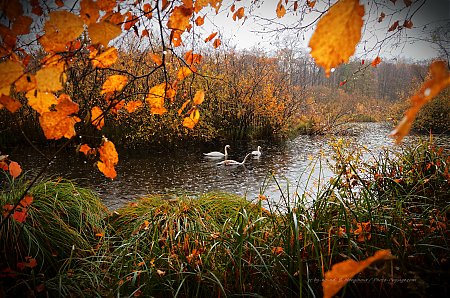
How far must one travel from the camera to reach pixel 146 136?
9.23 meters

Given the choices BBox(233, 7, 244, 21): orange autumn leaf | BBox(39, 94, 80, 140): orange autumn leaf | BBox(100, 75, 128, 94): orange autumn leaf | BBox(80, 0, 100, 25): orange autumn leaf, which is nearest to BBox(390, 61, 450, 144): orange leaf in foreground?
BBox(80, 0, 100, 25): orange autumn leaf

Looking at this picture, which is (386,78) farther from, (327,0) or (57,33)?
(57,33)

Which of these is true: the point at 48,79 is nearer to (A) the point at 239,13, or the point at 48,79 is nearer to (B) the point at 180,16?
(B) the point at 180,16

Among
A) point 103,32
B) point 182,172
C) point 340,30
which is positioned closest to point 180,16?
point 103,32

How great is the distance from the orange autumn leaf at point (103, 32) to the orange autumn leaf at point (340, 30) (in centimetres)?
55

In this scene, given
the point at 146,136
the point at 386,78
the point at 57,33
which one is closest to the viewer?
the point at 57,33

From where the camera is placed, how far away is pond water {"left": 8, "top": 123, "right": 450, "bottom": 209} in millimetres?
5602

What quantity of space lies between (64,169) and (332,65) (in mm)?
7439

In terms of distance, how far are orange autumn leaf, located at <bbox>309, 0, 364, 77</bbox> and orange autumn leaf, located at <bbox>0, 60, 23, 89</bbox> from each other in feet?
2.45

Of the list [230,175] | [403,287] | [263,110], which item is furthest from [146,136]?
[403,287]

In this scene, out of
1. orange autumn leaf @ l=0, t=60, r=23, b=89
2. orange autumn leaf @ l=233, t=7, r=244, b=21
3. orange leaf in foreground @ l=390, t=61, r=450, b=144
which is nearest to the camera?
orange leaf in foreground @ l=390, t=61, r=450, b=144

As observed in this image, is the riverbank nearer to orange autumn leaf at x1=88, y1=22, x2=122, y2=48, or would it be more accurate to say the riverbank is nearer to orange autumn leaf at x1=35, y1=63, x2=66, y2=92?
orange autumn leaf at x1=35, y1=63, x2=66, y2=92

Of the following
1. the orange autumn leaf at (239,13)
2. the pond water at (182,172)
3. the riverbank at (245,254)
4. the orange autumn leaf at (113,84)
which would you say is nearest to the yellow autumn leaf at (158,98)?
the orange autumn leaf at (113,84)

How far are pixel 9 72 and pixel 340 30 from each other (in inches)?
31.9
